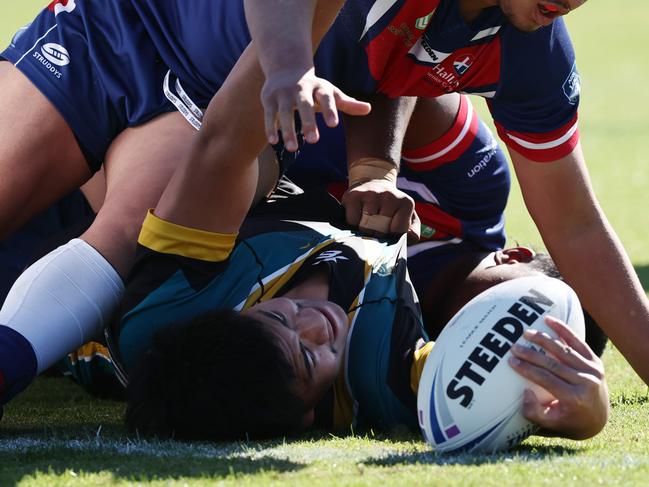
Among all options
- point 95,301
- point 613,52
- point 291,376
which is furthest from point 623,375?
point 613,52

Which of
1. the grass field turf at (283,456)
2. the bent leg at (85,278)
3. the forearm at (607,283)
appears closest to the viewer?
the grass field turf at (283,456)

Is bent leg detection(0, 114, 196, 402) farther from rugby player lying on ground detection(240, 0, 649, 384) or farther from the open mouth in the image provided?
the open mouth

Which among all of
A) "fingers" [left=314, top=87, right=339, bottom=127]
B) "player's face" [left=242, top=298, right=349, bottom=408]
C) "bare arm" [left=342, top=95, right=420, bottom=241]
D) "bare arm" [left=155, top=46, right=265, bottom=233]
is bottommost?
"player's face" [left=242, top=298, right=349, bottom=408]

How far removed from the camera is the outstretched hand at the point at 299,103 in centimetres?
244

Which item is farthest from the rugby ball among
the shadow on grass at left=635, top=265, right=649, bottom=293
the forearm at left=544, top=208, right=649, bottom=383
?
the shadow on grass at left=635, top=265, right=649, bottom=293

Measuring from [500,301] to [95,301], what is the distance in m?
1.14

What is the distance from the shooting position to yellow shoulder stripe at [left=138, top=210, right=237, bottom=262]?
10.5 ft

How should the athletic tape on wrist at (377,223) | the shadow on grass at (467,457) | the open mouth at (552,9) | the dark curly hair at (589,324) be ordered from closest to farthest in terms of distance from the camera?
the shadow on grass at (467,457) < the open mouth at (552,9) < the athletic tape on wrist at (377,223) < the dark curly hair at (589,324)

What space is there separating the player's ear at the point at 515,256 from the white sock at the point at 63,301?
1733 mm

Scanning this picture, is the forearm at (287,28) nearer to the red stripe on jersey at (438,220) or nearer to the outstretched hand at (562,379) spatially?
the outstretched hand at (562,379)

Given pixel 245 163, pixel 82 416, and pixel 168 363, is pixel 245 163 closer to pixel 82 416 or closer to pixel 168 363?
pixel 168 363

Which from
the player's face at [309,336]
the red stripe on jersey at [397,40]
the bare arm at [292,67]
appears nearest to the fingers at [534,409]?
the player's face at [309,336]

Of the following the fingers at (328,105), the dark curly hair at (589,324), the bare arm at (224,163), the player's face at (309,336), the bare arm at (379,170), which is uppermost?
the fingers at (328,105)

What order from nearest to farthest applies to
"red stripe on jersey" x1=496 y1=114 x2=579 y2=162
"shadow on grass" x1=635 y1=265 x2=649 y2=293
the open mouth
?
the open mouth, "red stripe on jersey" x1=496 y1=114 x2=579 y2=162, "shadow on grass" x1=635 y1=265 x2=649 y2=293
